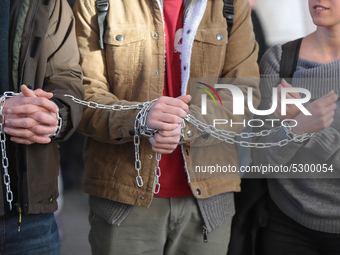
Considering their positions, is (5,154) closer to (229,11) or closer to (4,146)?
(4,146)

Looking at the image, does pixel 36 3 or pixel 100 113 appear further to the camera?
pixel 100 113

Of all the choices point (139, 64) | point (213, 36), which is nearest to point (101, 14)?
point (139, 64)

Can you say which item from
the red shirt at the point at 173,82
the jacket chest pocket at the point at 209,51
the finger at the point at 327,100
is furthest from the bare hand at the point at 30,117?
the finger at the point at 327,100

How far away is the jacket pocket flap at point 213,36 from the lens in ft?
6.40

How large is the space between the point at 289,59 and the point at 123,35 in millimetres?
935

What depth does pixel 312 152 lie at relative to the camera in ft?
6.82

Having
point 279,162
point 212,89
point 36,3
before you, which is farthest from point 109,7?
point 279,162

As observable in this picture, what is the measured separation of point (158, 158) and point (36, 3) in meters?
0.91

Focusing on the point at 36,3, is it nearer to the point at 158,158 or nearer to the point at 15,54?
the point at 15,54

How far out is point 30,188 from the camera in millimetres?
1604

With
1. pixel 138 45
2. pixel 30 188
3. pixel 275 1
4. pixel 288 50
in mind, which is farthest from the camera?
pixel 275 1

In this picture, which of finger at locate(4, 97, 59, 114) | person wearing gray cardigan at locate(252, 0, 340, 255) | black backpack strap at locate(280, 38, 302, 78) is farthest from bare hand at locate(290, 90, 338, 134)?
finger at locate(4, 97, 59, 114)

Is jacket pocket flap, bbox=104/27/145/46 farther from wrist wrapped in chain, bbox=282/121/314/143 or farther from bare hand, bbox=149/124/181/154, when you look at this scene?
wrist wrapped in chain, bbox=282/121/314/143

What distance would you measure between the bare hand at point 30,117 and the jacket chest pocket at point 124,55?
1.55 feet
